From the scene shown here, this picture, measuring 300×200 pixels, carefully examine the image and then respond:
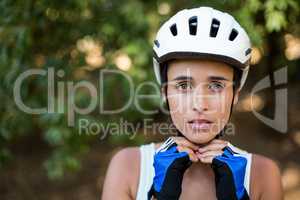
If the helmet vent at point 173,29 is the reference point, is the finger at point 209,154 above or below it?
below

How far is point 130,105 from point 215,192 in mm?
1932

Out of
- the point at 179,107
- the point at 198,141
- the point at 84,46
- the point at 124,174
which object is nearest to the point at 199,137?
the point at 198,141

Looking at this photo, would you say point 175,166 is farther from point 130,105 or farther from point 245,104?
point 245,104

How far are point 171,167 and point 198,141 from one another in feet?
0.69

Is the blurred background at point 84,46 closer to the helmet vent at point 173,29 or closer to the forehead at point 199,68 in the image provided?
the helmet vent at point 173,29

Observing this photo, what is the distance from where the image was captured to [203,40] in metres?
2.79

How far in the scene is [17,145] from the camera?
7.72 m

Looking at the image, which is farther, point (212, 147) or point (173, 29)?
point (173, 29)

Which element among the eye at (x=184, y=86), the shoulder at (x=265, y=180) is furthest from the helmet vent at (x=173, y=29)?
the shoulder at (x=265, y=180)

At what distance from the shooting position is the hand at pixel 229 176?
2.62 m

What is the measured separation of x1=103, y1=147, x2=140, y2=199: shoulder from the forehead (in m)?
0.44

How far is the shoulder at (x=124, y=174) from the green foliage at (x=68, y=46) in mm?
1597

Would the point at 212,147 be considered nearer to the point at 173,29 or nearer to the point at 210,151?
the point at 210,151

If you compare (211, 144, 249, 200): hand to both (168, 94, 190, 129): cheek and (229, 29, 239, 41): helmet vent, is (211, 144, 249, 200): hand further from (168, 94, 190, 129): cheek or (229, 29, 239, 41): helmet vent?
(229, 29, 239, 41): helmet vent
